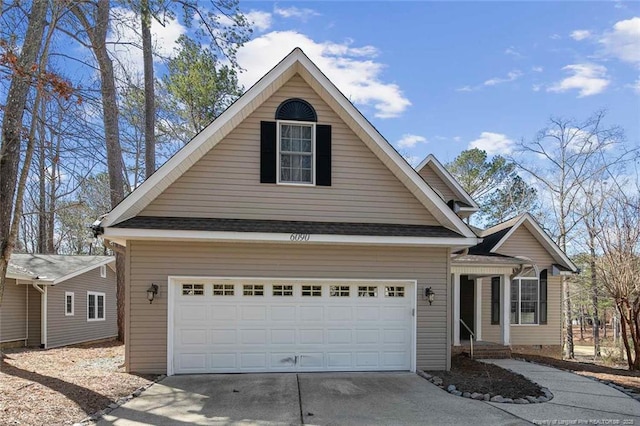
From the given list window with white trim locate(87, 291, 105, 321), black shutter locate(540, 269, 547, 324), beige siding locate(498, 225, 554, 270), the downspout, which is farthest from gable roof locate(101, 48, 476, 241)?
window with white trim locate(87, 291, 105, 321)

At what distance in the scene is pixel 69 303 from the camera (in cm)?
1884

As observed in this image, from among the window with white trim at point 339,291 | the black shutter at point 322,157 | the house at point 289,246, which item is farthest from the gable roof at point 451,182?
the window with white trim at point 339,291

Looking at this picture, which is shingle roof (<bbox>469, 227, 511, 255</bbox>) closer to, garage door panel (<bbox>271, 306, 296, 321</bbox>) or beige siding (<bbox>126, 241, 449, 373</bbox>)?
beige siding (<bbox>126, 241, 449, 373</bbox>)

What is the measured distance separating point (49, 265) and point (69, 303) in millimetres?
1772

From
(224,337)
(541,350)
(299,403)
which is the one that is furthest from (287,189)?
(541,350)

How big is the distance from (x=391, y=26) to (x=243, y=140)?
6.18 meters

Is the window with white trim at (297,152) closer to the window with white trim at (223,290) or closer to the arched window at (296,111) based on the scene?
the arched window at (296,111)

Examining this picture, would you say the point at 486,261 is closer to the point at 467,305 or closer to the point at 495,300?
the point at 495,300

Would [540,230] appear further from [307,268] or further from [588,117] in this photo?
[588,117]

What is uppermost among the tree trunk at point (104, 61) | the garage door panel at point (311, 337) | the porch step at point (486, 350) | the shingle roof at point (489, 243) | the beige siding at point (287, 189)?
the tree trunk at point (104, 61)

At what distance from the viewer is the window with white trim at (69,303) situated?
18.5m

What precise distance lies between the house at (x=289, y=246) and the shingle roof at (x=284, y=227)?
0.14 ft

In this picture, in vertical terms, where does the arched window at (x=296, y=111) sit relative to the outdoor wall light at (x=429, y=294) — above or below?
above

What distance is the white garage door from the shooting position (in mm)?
9117
